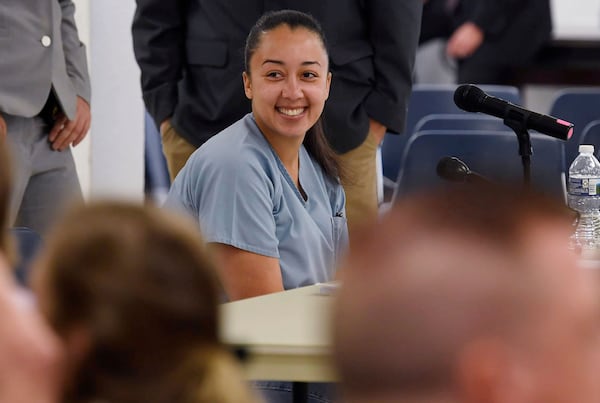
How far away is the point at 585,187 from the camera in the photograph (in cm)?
354

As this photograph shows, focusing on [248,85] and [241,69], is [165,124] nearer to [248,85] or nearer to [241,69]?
[241,69]

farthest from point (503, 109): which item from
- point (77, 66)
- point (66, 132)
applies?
point (77, 66)

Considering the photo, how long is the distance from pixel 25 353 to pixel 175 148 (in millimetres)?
2929

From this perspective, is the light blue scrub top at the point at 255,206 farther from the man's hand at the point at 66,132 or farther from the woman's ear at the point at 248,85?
the man's hand at the point at 66,132

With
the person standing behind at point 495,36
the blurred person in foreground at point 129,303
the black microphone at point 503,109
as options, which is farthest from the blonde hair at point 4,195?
the person standing behind at point 495,36

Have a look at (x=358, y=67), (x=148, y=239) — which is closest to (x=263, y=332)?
(x=148, y=239)

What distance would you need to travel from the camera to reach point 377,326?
0.79 meters

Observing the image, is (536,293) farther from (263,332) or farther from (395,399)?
(263,332)

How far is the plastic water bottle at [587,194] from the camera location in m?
3.30

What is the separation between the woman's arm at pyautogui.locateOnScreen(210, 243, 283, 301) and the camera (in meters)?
2.81

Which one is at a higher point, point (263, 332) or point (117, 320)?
point (117, 320)

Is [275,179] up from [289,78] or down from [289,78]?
down

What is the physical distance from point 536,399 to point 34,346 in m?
0.31

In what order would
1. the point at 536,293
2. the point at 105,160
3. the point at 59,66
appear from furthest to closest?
the point at 105,160 < the point at 59,66 < the point at 536,293
